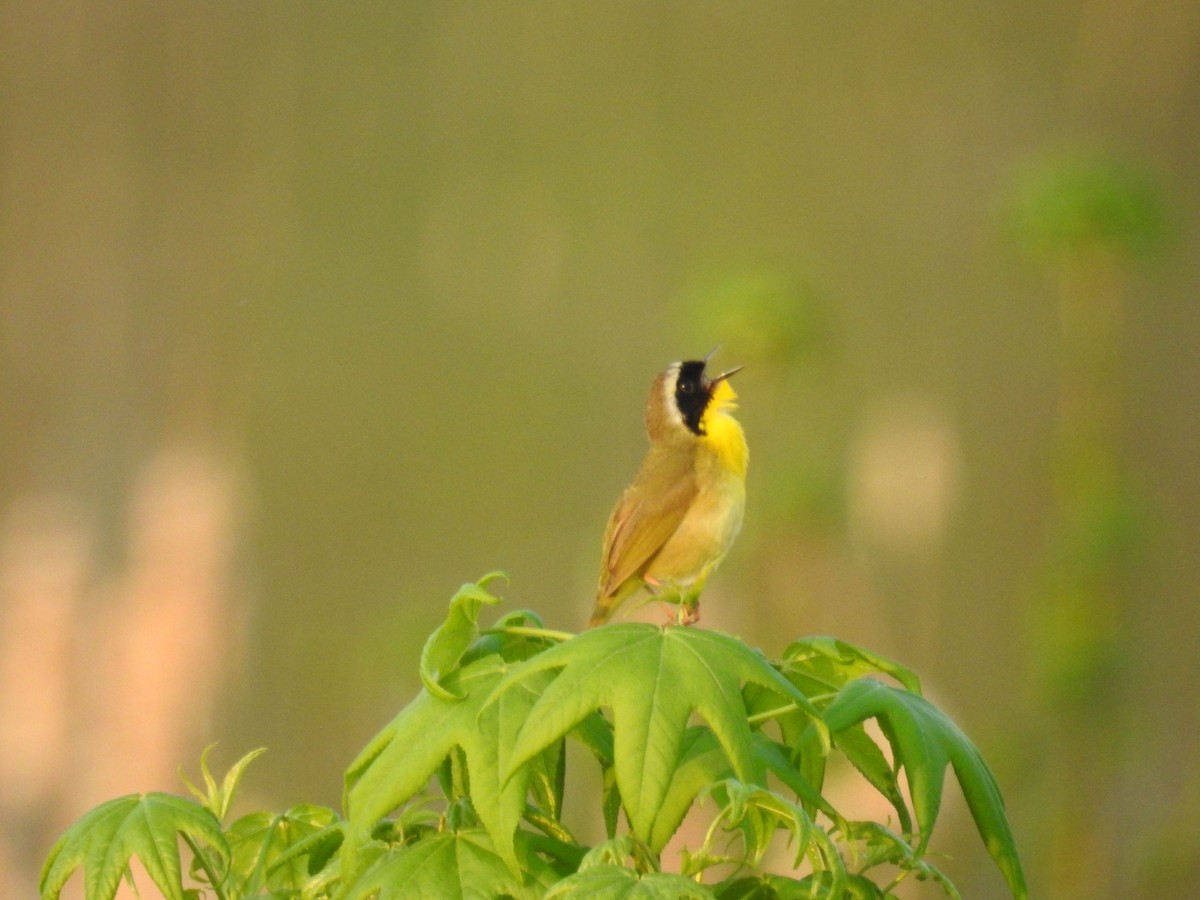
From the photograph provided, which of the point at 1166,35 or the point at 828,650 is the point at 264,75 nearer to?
the point at 1166,35

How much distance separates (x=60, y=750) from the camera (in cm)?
258

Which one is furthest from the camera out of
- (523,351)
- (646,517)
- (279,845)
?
(523,351)

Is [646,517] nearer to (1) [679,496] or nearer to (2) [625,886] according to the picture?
(1) [679,496]

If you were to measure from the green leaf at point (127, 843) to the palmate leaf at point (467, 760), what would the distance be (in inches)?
3.3

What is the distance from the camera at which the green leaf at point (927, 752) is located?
2.10 ft

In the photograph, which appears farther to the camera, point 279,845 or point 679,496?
point 679,496

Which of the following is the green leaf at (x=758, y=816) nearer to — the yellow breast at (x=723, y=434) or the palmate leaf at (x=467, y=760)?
the palmate leaf at (x=467, y=760)

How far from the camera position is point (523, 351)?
2508mm

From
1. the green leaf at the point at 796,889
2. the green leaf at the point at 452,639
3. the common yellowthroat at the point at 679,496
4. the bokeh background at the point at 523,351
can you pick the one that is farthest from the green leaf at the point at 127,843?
the bokeh background at the point at 523,351

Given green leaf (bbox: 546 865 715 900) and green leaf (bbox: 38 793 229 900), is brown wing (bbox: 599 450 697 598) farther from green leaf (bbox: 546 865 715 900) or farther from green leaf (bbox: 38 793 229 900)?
green leaf (bbox: 546 865 715 900)

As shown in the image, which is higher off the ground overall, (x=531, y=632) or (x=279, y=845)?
(x=531, y=632)

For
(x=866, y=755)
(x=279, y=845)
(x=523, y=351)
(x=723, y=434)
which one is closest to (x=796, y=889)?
(x=866, y=755)

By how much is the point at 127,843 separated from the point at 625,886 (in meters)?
0.27

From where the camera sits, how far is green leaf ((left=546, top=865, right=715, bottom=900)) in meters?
0.52
